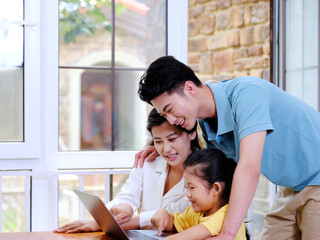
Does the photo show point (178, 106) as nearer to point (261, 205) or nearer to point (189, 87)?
point (189, 87)

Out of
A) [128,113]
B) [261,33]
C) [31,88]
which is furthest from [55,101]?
[261,33]

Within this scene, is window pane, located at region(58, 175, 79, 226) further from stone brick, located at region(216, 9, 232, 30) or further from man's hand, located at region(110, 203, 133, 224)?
stone brick, located at region(216, 9, 232, 30)

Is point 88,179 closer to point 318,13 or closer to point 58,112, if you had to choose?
point 58,112

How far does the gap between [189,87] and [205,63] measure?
198 centimetres

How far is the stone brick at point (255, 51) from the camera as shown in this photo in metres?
3.08

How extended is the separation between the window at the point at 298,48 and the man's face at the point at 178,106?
4.53ft

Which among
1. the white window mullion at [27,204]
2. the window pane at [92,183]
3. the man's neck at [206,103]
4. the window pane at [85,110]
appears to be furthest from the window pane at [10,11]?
the man's neck at [206,103]

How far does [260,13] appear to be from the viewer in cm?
307

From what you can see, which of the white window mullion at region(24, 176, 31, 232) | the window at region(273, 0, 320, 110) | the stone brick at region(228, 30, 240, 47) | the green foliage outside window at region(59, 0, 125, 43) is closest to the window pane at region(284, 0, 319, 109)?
the window at region(273, 0, 320, 110)

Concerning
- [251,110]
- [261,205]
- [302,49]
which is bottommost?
[261,205]

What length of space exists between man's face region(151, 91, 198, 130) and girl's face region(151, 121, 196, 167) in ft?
1.18

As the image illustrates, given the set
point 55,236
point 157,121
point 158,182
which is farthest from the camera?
point 158,182

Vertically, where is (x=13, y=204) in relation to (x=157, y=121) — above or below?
below

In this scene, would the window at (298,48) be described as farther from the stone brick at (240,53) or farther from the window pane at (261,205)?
the window pane at (261,205)
